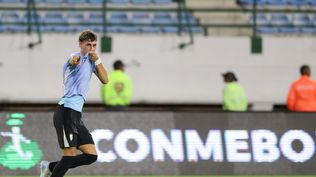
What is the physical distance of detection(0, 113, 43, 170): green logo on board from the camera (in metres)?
11.9

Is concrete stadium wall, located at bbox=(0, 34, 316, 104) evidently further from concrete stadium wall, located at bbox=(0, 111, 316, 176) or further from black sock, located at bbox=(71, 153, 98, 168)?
black sock, located at bbox=(71, 153, 98, 168)

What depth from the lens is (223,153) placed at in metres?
12.4

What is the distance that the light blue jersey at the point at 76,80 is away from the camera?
8.88 m

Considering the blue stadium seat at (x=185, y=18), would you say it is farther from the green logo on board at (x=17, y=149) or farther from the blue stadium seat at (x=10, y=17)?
the green logo on board at (x=17, y=149)

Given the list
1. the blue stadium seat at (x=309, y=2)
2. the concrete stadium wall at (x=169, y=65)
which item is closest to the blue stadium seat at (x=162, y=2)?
the concrete stadium wall at (x=169, y=65)

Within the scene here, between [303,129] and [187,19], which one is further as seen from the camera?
[187,19]

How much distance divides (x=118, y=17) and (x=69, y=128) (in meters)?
11.3

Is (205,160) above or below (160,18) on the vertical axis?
below

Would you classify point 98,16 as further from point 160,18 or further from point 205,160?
point 205,160

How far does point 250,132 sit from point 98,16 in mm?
8249

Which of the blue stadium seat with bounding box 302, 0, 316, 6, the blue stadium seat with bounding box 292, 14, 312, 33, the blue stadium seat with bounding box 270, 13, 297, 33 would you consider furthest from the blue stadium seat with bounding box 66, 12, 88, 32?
the blue stadium seat with bounding box 302, 0, 316, 6

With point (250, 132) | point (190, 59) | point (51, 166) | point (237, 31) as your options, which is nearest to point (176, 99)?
point (190, 59)

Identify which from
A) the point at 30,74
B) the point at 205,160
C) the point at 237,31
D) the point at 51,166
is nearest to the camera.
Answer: the point at 51,166

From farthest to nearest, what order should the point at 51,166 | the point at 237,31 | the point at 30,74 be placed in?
1. the point at 237,31
2. the point at 30,74
3. the point at 51,166
